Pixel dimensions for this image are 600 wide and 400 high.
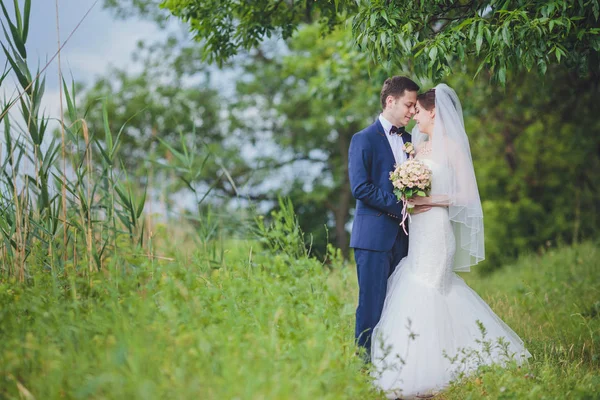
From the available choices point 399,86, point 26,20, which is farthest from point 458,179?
point 26,20

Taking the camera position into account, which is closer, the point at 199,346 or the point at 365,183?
the point at 199,346

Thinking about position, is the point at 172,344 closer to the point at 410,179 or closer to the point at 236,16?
the point at 410,179

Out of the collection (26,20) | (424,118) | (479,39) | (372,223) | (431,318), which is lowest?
(431,318)

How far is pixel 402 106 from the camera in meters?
4.39

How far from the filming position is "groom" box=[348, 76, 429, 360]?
13.8 feet

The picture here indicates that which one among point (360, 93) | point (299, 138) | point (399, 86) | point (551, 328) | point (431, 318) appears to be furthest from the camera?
point (299, 138)

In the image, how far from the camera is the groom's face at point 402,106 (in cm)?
438

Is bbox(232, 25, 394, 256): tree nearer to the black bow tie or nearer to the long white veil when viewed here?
the black bow tie

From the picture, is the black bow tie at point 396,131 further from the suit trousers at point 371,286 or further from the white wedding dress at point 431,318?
the suit trousers at point 371,286

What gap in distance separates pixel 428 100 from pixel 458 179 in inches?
25.6

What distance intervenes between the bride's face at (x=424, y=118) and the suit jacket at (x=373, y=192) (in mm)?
297

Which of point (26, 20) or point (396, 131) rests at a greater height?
point (26, 20)

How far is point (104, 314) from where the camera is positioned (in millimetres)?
3223

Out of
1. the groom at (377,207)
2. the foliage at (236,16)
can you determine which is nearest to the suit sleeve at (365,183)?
the groom at (377,207)
